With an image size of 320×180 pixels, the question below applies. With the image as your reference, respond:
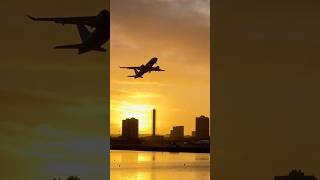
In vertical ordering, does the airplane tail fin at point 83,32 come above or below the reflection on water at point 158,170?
above

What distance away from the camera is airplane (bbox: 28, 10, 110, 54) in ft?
21.4

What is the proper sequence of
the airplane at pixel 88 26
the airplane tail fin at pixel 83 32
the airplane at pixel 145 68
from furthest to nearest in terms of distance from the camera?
1. the airplane at pixel 145 68
2. the airplane tail fin at pixel 83 32
3. the airplane at pixel 88 26

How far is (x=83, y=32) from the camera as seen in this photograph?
22.4 ft

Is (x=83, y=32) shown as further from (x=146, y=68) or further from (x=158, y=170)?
(x=158, y=170)

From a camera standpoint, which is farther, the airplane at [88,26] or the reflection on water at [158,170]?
the reflection on water at [158,170]

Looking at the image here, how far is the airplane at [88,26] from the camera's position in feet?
21.4
